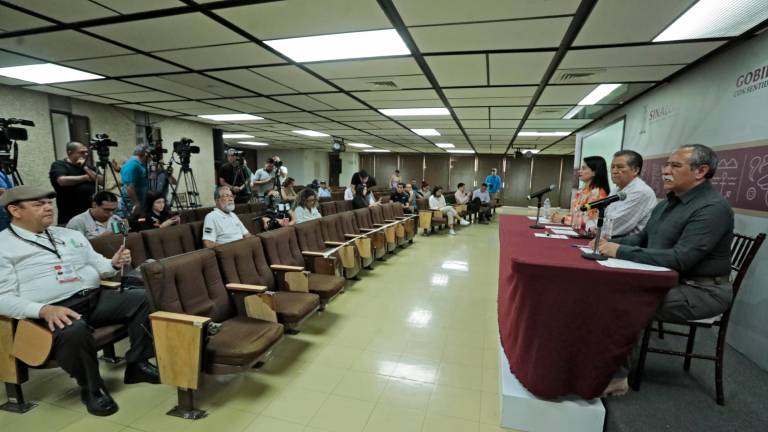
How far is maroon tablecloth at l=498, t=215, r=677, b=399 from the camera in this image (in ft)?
4.83

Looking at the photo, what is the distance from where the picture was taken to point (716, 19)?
2.18 meters

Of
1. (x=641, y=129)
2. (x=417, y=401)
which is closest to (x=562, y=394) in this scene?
(x=417, y=401)

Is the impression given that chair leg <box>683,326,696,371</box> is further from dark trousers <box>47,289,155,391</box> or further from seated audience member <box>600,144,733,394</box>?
dark trousers <box>47,289,155,391</box>

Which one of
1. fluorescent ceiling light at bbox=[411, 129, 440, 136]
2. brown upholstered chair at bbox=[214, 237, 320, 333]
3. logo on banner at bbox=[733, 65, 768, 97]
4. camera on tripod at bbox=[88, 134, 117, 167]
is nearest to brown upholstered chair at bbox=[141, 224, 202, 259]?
brown upholstered chair at bbox=[214, 237, 320, 333]

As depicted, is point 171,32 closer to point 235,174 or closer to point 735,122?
point 235,174

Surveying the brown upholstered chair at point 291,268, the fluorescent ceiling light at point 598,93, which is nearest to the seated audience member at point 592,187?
the fluorescent ceiling light at point 598,93

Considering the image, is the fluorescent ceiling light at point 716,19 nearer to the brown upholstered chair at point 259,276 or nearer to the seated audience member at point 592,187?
the seated audience member at point 592,187

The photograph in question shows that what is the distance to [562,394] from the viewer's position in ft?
5.44

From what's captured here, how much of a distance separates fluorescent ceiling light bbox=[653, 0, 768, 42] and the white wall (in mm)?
254

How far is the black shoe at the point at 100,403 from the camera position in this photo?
73.9 inches

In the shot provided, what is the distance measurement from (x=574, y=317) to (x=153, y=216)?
4.05m

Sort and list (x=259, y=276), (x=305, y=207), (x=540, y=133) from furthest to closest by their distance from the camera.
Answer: (x=540, y=133) < (x=305, y=207) < (x=259, y=276)

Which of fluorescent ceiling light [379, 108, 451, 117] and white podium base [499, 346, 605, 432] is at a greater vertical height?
fluorescent ceiling light [379, 108, 451, 117]

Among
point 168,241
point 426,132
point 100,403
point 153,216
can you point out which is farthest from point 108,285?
point 426,132
